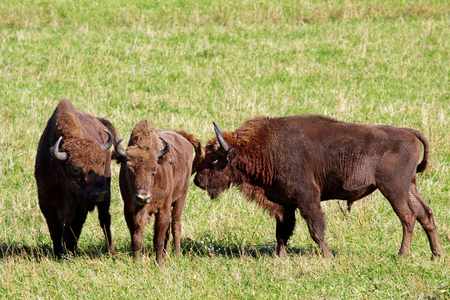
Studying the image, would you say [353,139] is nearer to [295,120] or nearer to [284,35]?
[295,120]

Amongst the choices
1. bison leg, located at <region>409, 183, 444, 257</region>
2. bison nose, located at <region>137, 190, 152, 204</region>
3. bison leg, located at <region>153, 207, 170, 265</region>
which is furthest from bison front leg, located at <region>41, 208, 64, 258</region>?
bison leg, located at <region>409, 183, 444, 257</region>

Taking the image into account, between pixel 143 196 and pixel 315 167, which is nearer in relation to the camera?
pixel 143 196

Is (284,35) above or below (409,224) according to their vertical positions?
above

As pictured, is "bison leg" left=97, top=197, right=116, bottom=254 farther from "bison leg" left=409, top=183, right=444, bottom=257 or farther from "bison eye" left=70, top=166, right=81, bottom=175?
"bison leg" left=409, top=183, right=444, bottom=257

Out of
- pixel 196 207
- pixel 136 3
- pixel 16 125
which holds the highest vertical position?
pixel 136 3

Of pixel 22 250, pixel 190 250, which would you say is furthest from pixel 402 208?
pixel 22 250

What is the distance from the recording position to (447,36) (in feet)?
65.6

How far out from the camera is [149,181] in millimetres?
6934

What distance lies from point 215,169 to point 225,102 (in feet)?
21.3

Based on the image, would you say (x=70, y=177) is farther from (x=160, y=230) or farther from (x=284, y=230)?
(x=284, y=230)

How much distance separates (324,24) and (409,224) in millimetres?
15311

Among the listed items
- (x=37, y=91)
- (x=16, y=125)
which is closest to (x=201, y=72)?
(x=37, y=91)

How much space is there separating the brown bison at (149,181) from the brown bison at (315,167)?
0.76m

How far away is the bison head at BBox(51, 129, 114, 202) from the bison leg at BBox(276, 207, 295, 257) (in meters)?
2.51
